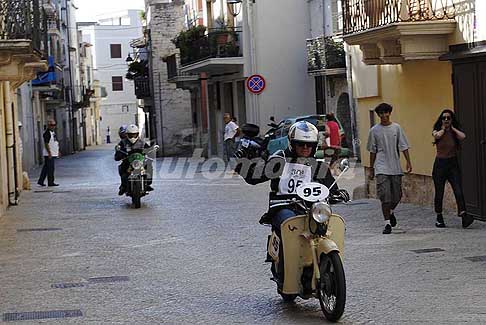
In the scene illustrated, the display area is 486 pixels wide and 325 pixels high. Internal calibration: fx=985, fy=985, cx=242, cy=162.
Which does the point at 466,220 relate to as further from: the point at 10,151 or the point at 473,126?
the point at 10,151

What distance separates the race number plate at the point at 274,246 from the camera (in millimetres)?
8430

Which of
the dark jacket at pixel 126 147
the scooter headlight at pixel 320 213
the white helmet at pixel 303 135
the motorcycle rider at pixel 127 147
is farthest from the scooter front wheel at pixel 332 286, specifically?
the dark jacket at pixel 126 147

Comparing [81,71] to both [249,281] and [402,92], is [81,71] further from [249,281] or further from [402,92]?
[249,281]

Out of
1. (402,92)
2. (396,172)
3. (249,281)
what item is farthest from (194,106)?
(249,281)

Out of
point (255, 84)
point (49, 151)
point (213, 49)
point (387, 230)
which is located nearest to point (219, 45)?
point (213, 49)

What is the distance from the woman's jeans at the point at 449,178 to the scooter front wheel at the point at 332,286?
5904 millimetres

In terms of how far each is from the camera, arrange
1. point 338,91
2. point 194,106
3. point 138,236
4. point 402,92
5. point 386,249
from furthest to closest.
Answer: point 194,106 → point 338,91 → point 402,92 → point 138,236 → point 386,249

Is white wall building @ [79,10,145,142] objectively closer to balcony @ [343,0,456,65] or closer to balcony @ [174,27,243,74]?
balcony @ [174,27,243,74]

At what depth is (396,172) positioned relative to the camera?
1321cm

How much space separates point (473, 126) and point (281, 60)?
22427mm

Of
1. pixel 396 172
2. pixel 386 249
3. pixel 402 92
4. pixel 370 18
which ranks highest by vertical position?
pixel 370 18

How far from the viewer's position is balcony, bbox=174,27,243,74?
3603 cm

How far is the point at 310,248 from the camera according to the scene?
8.16 m

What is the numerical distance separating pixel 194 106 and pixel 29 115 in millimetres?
8992
